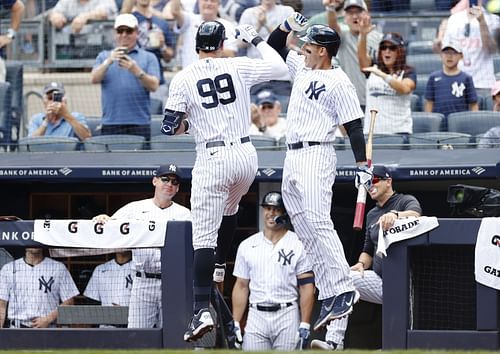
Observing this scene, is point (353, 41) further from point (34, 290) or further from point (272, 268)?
point (34, 290)

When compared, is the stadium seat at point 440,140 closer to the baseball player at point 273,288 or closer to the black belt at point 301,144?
the baseball player at point 273,288

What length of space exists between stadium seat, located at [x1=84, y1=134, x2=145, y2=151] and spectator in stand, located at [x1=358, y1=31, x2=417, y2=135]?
1.85m

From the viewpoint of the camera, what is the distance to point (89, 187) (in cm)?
923

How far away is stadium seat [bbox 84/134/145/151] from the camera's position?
921cm

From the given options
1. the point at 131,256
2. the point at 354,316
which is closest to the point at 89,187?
the point at 131,256

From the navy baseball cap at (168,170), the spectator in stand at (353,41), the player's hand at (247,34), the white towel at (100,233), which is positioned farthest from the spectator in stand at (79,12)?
the player's hand at (247,34)

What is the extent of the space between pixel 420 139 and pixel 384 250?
78.1 inches

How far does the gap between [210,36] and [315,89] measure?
695 mm

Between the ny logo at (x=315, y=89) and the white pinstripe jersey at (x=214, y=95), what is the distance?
272mm

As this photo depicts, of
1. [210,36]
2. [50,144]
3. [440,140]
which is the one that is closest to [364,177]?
[210,36]

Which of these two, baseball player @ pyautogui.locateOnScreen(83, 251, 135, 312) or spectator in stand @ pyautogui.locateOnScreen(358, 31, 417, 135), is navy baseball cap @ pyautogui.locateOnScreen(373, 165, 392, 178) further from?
baseball player @ pyautogui.locateOnScreen(83, 251, 135, 312)

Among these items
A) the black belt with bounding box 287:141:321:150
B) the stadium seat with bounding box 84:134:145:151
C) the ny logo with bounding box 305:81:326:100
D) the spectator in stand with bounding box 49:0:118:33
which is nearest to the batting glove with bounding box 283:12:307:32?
the ny logo with bounding box 305:81:326:100

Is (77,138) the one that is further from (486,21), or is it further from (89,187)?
(486,21)

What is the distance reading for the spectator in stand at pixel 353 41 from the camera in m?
9.81
